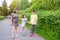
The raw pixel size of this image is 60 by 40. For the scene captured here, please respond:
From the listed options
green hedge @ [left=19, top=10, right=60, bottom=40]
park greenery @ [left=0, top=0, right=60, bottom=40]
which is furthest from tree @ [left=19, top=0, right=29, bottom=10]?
green hedge @ [left=19, top=10, right=60, bottom=40]

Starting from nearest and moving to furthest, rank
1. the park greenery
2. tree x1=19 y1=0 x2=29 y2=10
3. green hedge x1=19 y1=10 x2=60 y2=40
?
1. green hedge x1=19 y1=10 x2=60 y2=40
2. the park greenery
3. tree x1=19 y1=0 x2=29 y2=10

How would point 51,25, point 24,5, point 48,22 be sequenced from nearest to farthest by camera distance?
point 51,25 → point 48,22 → point 24,5

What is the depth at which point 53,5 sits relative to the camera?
21938 millimetres

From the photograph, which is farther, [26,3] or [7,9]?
[7,9]

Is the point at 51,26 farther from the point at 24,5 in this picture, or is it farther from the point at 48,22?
the point at 24,5

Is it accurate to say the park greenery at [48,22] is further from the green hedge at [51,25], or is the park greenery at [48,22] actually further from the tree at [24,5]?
the tree at [24,5]

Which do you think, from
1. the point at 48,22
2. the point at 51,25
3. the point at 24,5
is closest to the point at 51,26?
the point at 51,25

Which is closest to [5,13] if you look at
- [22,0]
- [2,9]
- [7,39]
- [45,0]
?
[2,9]

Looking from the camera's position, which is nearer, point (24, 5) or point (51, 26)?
point (51, 26)

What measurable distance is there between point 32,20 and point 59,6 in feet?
24.9

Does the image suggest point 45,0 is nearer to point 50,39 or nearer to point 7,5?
point 50,39

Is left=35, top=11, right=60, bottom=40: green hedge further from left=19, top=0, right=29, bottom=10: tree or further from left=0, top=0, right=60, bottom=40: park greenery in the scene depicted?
left=19, top=0, right=29, bottom=10: tree

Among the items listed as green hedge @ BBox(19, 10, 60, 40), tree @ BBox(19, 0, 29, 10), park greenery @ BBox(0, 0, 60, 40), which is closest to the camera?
green hedge @ BBox(19, 10, 60, 40)

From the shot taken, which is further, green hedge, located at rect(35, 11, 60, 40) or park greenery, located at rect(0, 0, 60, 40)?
park greenery, located at rect(0, 0, 60, 40)
